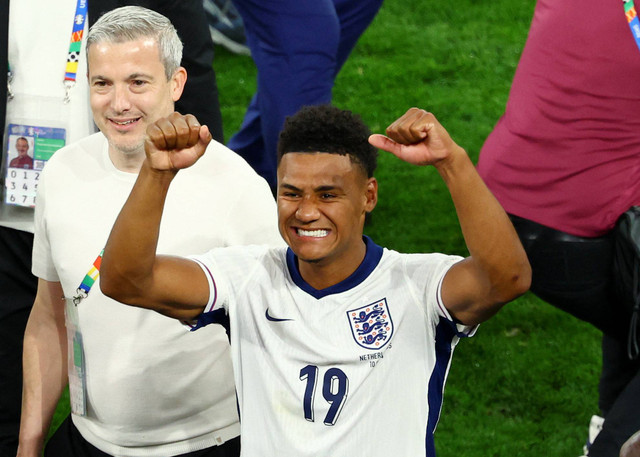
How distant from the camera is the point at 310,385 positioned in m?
2.68

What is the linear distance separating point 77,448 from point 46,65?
46.7 inches

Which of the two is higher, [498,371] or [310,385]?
[310,385]

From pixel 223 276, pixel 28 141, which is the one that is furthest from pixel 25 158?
pixel 223 276

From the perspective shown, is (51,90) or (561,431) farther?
(561,431)

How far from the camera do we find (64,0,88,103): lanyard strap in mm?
3738

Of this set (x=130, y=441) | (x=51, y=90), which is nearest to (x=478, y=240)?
(x=130, y=441)

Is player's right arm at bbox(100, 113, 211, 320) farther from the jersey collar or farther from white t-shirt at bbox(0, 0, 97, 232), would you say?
white t-shirt at bbox(0, 0, 97, 232)

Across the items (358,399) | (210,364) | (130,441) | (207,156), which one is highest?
(207,156)

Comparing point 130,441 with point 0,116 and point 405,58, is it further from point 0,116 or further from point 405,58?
point 405,58

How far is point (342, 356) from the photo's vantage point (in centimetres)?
268

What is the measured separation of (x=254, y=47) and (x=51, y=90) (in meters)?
1.61

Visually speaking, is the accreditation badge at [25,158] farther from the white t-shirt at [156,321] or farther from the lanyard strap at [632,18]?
the lanyard strap at [632,18]

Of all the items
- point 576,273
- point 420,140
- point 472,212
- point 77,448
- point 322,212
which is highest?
point 420,140

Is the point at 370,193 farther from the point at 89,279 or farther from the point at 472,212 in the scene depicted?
the point at 89,279
